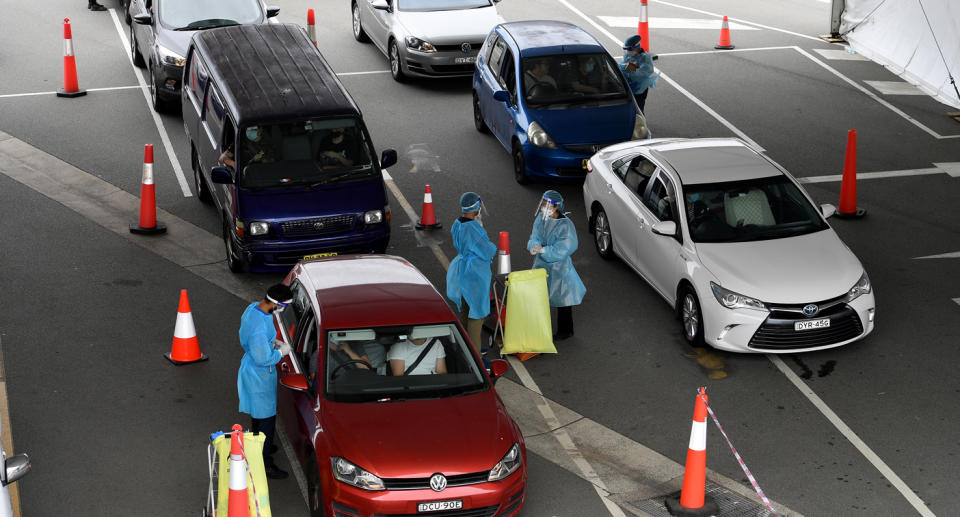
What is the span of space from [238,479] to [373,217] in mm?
5629

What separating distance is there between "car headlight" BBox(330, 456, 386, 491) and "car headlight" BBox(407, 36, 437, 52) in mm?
12362

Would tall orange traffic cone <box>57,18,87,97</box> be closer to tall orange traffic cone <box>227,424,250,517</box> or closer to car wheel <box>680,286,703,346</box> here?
car wheel <box>680,286,703,346</box>

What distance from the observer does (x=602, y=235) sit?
45.9 feet

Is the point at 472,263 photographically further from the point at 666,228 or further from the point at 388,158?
the point at 388,158

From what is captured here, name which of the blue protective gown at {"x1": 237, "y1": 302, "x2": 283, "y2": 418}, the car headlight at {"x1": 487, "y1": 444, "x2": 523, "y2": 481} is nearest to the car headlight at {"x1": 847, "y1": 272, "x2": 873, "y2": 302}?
the car headlight at {"x1": 487, "y1": 444, "x2": 523, "y2": 481}

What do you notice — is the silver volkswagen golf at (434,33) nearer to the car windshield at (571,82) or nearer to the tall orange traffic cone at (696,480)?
the car windshield at (571,82)

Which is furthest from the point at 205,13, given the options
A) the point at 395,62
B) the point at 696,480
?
the point at 696,480

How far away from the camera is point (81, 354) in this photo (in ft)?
37.8

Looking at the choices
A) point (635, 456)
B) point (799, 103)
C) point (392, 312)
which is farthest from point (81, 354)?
point (799, 103)

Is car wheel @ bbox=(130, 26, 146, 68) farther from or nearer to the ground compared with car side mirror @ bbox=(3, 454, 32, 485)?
farther from the ground

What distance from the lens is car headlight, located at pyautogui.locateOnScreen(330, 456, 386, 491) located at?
26.7ft

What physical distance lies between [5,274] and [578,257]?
6409 millimetres

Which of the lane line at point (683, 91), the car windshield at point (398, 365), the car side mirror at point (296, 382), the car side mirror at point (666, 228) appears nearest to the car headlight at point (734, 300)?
the car side mirror at point (666, 228)

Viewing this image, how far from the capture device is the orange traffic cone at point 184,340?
1134 cm
